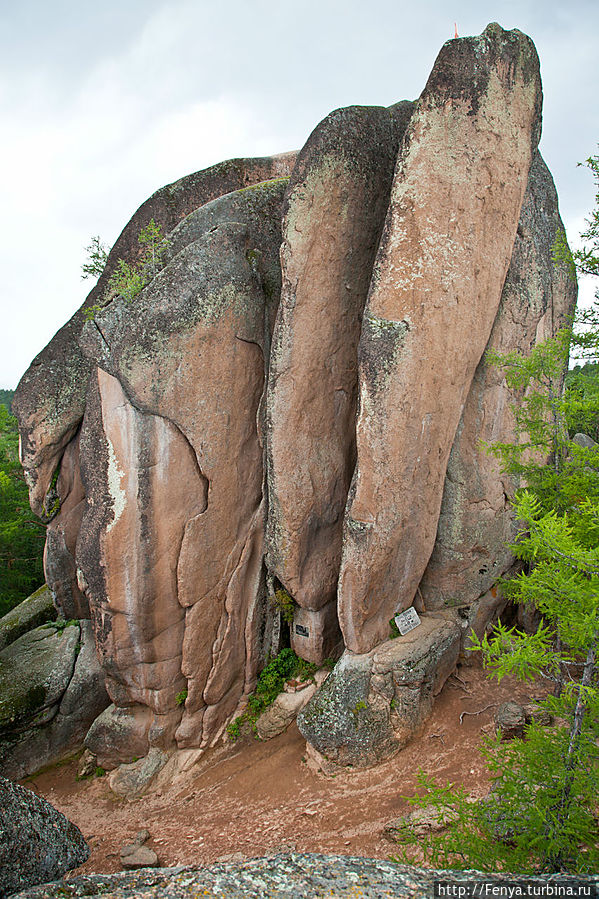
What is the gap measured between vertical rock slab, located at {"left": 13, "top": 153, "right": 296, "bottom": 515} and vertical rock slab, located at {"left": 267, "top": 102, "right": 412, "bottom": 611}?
3.67 metres

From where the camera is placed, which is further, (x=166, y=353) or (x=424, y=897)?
(x=166, y=353)

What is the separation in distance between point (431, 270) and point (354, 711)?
620 cm

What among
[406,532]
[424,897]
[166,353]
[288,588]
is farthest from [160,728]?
[424,897]

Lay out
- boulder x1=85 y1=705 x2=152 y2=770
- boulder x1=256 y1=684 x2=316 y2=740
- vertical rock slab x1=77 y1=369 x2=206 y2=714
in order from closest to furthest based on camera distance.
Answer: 1. vertical rock slab x1=77 y1=369 x2=206 y2=714
2. boulder x1=256 y1=684 x2=316 y2=740
3. boulder x1=85 y1=705 x2=152 y2=770

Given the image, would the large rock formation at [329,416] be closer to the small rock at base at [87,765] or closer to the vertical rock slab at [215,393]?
the vertical rock slab at [215,393]

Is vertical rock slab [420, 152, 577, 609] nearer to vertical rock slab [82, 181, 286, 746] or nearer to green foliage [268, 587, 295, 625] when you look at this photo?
green foliage [268, 587, 295, 625]

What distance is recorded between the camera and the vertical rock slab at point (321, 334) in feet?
27.5

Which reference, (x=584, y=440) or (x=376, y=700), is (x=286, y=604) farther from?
(x=584, y=440)

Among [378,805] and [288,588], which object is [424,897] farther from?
[288,588]

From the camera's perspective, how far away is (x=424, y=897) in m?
3.45

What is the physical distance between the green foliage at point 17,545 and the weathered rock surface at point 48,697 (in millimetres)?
4626

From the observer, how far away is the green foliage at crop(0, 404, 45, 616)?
50.6 ft

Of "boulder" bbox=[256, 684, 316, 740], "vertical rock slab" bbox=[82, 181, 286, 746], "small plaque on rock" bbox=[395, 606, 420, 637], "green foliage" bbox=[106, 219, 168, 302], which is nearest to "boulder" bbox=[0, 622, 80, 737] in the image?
"vertical rock slab" bbox=[82, 181, 286, 746]

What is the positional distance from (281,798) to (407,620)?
3.05 meters
